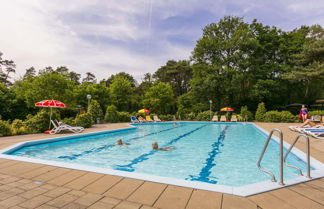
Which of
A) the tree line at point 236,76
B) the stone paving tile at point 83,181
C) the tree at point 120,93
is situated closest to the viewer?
the stone paving tile at point 83,181

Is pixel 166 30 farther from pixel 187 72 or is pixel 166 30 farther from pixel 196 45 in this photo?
pixel 187 72

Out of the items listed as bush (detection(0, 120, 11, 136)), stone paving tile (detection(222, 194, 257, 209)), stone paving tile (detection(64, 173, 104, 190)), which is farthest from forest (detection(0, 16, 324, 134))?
stone paving tile (detection(222, 194, 257, 209))

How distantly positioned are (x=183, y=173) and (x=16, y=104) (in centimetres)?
2182

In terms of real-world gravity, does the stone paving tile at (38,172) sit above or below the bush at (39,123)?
below

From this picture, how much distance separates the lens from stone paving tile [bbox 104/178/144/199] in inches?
95.9

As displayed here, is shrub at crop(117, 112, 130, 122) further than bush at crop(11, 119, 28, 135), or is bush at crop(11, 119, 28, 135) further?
shrub at crop(117, 112, 130, 122)

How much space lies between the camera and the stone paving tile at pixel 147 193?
225cm

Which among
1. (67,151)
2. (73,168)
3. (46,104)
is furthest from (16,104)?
(73,168)

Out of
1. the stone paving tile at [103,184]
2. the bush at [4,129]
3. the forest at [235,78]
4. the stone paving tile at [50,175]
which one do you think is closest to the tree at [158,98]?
the forest at [235,78]

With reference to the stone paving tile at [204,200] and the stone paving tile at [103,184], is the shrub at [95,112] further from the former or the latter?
the stone paving tile at [204,200]

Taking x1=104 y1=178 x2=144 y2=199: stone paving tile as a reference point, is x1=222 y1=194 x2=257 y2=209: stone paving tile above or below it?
above

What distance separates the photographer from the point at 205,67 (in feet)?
81.0

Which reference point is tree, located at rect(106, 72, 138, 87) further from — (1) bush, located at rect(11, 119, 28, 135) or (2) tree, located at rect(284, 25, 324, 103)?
(1) bush, located at rect(11, 119, 28, 135)

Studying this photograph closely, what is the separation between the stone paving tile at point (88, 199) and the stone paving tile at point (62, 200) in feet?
0.34
